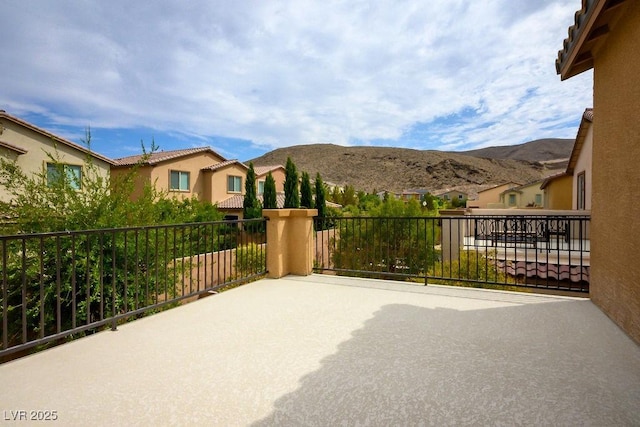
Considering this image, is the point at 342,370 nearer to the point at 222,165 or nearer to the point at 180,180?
the point at 180,180

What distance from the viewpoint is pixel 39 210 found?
4543 mm

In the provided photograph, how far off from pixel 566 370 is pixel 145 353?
3068mm

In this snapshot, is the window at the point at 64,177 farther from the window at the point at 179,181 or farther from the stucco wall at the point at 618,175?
the window at the point at 179,181

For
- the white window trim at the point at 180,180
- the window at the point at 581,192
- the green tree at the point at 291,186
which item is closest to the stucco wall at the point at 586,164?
the window at the point at 581,192

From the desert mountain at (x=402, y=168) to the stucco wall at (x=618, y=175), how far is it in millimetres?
55761

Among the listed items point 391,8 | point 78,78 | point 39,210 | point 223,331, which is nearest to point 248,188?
point 78,78

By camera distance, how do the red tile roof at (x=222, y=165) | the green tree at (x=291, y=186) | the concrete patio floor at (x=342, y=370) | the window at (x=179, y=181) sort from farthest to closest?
the red tile roof at (x=222, y=165) < the green tree at (x=291, y=186) < the window at (x=179, y=181) < the concrete patio floor at (x=342, y=370)

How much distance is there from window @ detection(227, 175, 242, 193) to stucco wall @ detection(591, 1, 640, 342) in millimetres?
22470

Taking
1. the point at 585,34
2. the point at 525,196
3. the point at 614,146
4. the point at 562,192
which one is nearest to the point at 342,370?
the point at 614,146

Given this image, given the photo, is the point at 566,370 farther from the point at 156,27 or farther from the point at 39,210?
the point at 156,27

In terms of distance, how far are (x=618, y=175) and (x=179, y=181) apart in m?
21.4

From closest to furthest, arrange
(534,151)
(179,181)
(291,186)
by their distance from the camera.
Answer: (179,181) → (291,186) → (534,151)

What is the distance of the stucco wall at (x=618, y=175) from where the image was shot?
2807 millimetres

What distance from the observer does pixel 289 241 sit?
5699mm
